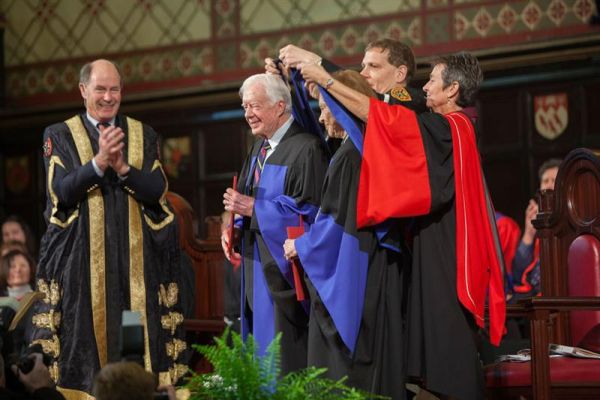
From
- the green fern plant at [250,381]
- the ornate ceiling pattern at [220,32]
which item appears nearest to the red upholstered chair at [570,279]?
the green fern plant at [250,381]

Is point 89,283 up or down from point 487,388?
up

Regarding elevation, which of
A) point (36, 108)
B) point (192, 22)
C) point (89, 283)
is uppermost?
point (192, 22)

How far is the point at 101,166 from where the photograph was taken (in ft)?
17.7

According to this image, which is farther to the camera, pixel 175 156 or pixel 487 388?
pixel 175 156

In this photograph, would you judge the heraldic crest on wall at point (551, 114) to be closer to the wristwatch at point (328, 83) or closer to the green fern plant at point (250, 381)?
the wristwatch at point (328, 83)

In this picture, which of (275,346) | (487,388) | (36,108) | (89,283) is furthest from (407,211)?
(36,108)

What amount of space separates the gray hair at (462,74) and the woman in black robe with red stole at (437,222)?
0.24 m

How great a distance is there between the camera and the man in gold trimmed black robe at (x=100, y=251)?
5.50 m

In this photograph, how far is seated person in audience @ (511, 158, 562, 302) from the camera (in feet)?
25.4

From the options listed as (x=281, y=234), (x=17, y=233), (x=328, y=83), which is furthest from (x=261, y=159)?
(x=17, y=233)

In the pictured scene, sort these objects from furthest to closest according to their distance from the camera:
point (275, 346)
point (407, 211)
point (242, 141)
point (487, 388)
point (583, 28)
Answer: point (242, 141), point (583, 28), point (487, 388), point (407, 211), point (275, 346)

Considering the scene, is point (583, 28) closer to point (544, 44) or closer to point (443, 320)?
point (544, 44)

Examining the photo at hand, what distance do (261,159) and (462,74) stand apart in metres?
1.02

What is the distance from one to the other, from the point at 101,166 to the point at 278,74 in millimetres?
883
